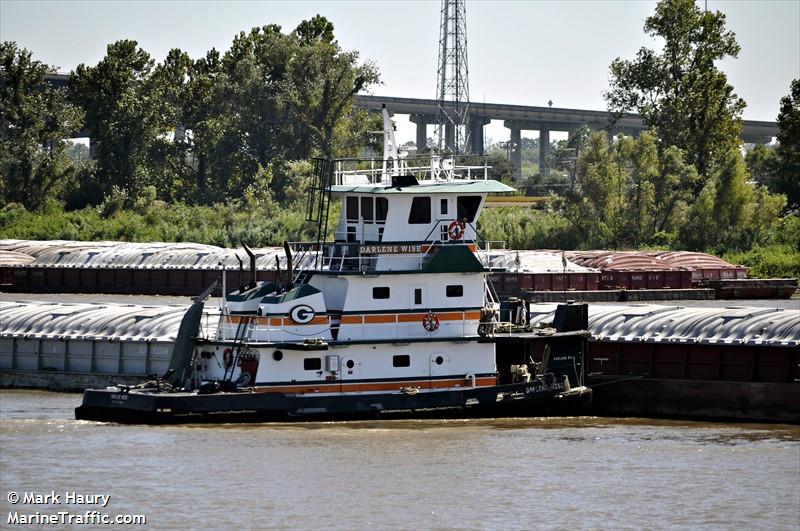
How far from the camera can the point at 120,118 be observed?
11650 centimetres

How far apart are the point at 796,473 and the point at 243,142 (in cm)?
9150

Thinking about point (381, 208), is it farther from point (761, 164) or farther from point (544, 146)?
point (544, 146)

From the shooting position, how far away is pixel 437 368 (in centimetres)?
4269

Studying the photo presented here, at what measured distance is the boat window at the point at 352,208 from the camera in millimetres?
43469

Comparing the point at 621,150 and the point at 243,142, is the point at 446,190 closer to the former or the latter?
the point at 621,150

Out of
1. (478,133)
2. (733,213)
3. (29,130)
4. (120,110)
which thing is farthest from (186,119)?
(478,133)

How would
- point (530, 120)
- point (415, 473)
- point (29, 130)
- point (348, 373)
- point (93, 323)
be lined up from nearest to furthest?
point (415, 473)
point (348, 373)
point (93, 323)
point (29, 130)
point (530, 120)

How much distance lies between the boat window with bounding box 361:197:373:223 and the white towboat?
4 cm

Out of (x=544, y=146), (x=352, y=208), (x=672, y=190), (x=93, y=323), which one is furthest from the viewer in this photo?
(x=544, y=146)

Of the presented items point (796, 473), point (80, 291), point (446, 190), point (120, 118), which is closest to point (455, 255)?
point (446, 190)

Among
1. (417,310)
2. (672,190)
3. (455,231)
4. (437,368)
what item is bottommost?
(437,368)

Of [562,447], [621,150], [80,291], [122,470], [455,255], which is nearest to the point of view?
[122,470]

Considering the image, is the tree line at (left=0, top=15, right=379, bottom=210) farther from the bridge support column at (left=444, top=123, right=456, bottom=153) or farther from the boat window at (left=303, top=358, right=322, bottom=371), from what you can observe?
the boat window at (left=303, top=358, right=322, bottom=371)

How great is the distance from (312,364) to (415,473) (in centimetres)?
709
